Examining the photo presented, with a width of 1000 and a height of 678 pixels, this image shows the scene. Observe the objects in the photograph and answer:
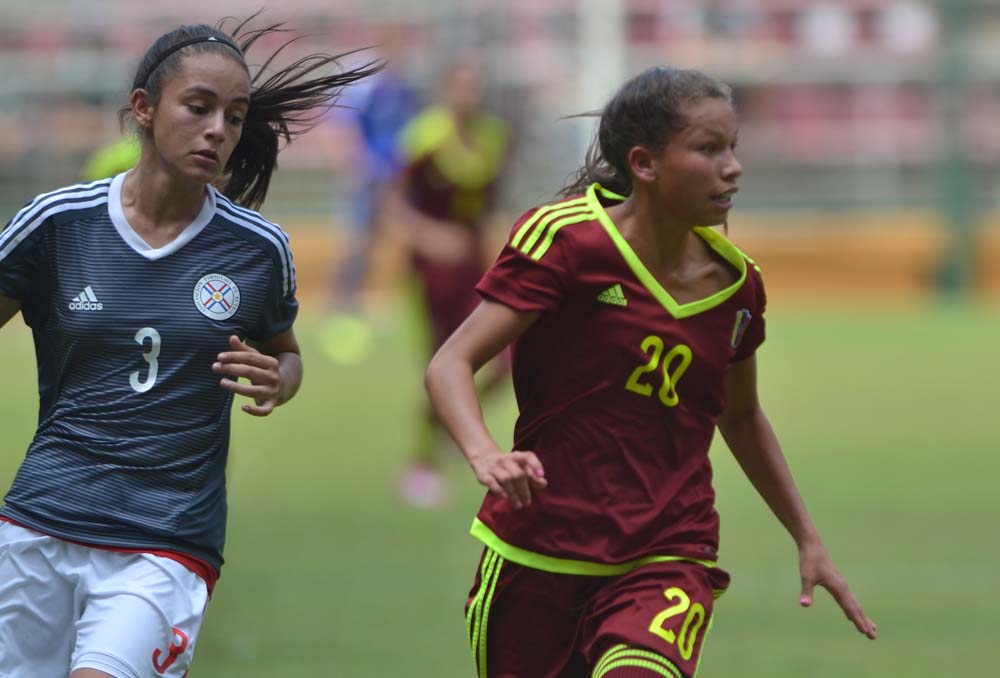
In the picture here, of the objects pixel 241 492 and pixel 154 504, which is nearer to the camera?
pixel 154 504

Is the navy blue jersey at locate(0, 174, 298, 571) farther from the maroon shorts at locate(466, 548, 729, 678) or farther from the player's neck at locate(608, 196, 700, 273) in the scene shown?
the player's neck at locate(608, 196, 700, 273)

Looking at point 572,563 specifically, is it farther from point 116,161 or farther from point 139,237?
point 116,161

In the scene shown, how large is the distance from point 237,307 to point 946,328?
15915 millimetres

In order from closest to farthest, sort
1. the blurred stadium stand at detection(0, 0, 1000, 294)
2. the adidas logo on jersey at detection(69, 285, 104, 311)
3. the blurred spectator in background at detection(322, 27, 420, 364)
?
the adidas logo on jersey at detection(69, 285, 104, 311), the blurred spectator in background at detection(322, 27, 420, 364), the blurred stadium stand at detection(0, 0, 1000, 294)

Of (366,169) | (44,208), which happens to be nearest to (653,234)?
(44,208)

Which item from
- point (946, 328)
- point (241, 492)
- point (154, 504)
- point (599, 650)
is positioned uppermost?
point (154, 504)

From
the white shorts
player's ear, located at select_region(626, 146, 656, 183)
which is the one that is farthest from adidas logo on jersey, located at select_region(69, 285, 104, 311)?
player's ear, located at select_region(626, 146, 656, 183)

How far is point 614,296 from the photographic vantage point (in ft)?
14.5

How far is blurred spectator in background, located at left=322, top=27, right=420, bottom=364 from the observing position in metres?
16.3

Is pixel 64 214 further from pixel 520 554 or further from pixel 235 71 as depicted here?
pixel 520 554

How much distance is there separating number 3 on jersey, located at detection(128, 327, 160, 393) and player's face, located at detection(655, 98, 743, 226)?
48.9 inches

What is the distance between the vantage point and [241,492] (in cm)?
1123

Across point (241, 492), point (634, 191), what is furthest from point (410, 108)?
point (634, 191)

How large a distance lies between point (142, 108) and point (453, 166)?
21.9ft
